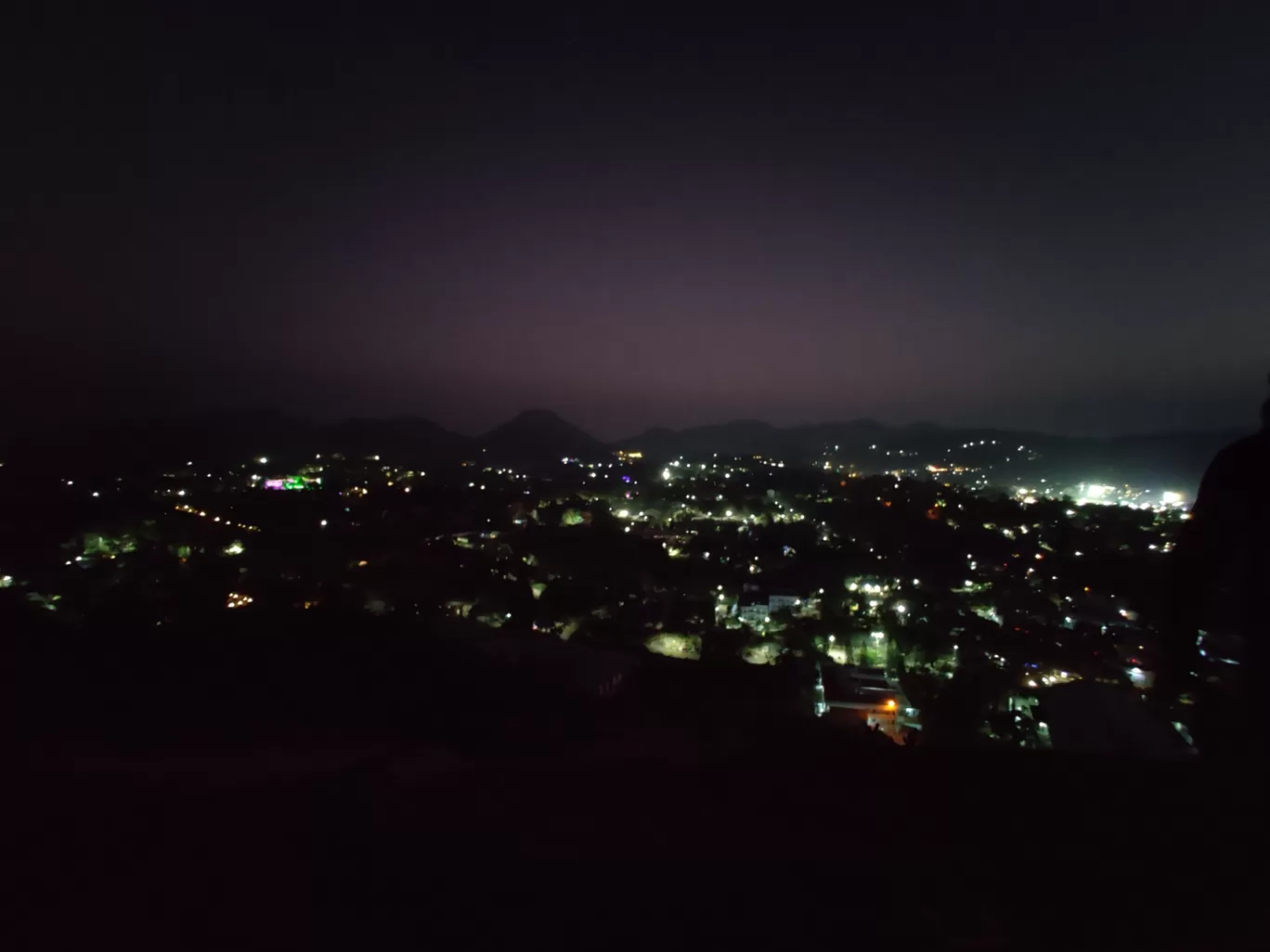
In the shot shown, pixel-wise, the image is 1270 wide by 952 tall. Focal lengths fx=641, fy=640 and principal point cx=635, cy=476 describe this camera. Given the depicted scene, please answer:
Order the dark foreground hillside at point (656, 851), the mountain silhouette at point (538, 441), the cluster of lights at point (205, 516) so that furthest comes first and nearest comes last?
the mountain silhouette at point (538, 441) → the cluster of lights at point (205, 516) → the dark foreground hillside at point (656, 851)

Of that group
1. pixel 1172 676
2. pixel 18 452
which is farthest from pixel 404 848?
pixel 18 452

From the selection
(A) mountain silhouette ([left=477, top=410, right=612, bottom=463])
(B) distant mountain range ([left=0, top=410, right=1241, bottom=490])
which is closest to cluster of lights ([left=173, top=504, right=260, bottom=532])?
(B) distant mountain range ([left=0, top=410, right=1241, bottom=490])

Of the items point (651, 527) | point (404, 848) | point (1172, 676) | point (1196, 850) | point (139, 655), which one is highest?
point (1172, 676)

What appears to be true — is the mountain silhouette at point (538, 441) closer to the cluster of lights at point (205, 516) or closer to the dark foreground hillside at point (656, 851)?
the cluster of lights at point (205, 516)

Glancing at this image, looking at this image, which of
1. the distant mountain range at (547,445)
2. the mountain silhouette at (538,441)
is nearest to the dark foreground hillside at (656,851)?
the distant mountain range at (547,445)

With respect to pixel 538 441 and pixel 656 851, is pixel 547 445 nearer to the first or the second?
pixel 538 441

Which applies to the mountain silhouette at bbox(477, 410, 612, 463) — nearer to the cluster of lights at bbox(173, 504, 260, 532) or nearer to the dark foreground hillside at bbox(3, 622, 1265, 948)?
the cluster of lights at bbox(173, 504, 260, 532)

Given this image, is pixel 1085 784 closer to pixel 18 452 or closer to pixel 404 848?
pixel 404 848

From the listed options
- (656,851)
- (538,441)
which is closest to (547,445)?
(538,441)

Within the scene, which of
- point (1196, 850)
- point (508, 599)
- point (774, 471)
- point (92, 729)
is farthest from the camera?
point (774, 471)
